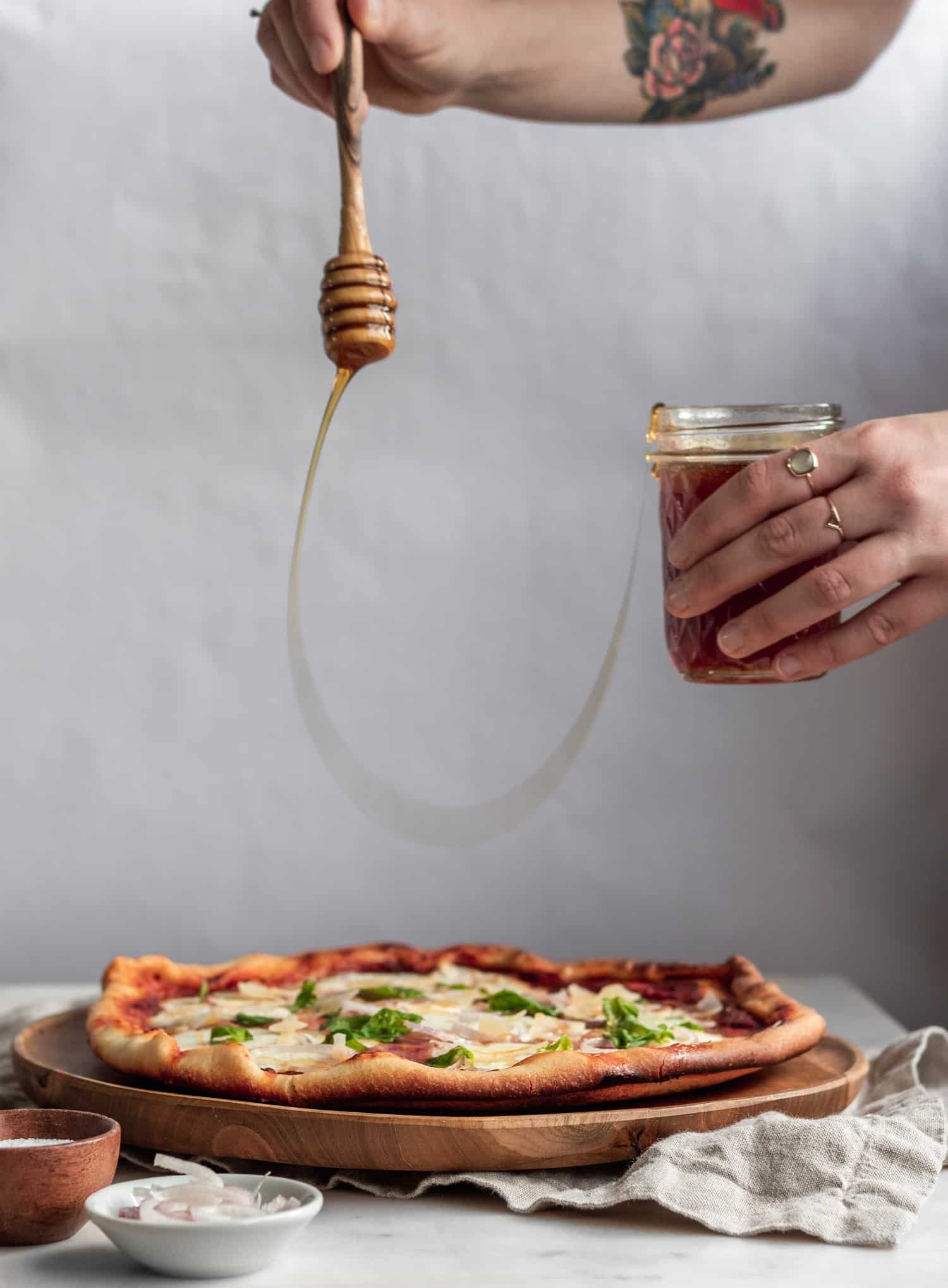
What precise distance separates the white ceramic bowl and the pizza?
0.17m

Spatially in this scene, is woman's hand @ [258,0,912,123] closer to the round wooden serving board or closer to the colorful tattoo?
the colorful tattoo

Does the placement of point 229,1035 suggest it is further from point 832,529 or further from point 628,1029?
point 832,529

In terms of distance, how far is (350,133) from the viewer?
1376 millimetres

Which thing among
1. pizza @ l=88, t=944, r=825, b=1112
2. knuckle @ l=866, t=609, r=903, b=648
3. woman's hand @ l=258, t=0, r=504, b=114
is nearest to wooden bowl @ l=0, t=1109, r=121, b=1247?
pizza @ l=88, t=944, r=825, b=1112

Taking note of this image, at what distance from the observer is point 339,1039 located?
1.34 meters

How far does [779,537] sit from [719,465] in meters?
0.10

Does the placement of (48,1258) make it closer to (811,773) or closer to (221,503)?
(221,503)

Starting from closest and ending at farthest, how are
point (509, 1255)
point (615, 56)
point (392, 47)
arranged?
1. point (509, 1255)
2. point (392, 47)
3. point (615, 56)

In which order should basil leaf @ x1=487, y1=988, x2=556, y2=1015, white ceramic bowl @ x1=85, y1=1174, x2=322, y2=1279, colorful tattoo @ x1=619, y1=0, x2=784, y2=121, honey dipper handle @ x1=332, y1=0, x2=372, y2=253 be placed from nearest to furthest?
1. white ceramic bowl @ x1=85, y1=1174, x2=322, y2=1279
2. honey dipper handle @ x1=332, y1=0, x2=372, y2=253
3. basil leaf @ x1=487, y1=988, x2=556, y2=1015
4. colorful tattoo @ x1=619, y1=0, x2=784, y2=121

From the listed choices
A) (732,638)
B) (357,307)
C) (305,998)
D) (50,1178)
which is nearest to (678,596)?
(732,638)

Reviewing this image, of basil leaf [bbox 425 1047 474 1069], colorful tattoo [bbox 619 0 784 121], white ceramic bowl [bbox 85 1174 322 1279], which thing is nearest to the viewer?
white ceramic bowl [bbox 85 1174 322 1279]

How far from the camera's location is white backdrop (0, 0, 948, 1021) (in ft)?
7.79

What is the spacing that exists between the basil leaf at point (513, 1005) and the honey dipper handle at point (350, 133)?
79 cm

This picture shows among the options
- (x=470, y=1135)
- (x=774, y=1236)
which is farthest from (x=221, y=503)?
(x=774, y=1236)
